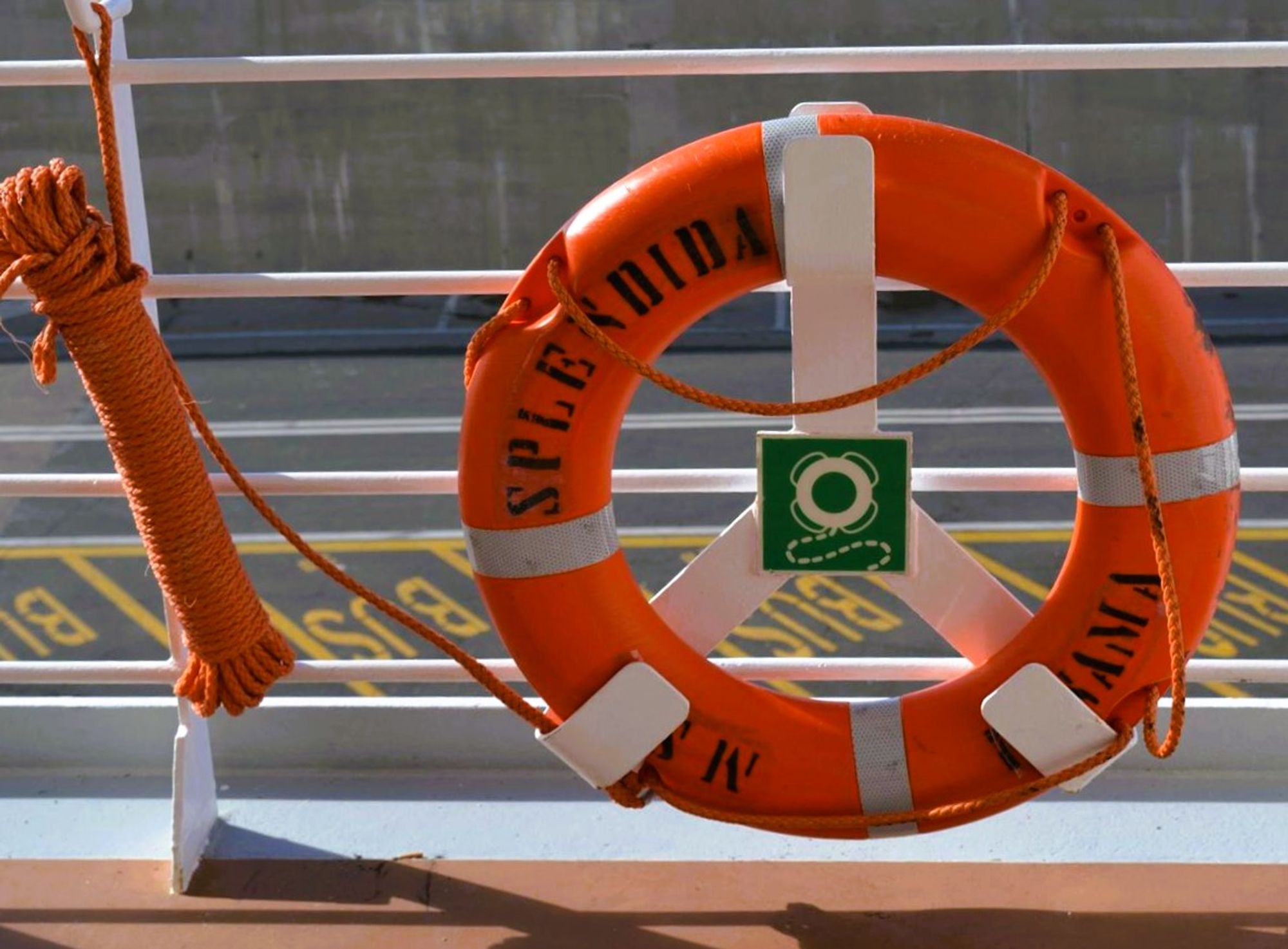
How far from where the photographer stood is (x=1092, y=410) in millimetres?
1586

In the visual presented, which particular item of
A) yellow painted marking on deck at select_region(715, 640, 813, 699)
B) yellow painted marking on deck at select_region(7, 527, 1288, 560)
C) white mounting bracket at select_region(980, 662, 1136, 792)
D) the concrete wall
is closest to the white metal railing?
white mounting bracket at select_region(980, 662, 1136, 792)

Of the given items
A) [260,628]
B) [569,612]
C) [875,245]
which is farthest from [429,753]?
[875,245]

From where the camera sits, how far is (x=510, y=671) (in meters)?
1.93

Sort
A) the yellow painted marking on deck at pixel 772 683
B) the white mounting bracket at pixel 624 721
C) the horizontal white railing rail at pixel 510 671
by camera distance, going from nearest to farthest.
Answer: the white mounting bracket at pixel 624 721 → the horizontal white railing rail at pixel 510 671 → the yellow painted marking on deck at pixel 772 683

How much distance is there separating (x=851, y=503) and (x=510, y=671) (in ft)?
1.65

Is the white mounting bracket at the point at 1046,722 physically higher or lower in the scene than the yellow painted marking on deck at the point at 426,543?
higher

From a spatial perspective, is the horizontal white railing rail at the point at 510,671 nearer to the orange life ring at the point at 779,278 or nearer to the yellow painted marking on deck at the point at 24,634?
the orange life ring at the point at 779,278

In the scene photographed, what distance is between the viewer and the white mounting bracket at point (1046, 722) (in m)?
1.58

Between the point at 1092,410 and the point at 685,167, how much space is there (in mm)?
456

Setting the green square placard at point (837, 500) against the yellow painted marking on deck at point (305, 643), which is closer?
the green square placard at point (837, 500)

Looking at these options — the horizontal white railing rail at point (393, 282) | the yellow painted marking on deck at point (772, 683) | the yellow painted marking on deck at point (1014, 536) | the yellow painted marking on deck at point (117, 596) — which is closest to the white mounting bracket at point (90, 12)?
the horizontal white railing rail at point (393, 282)

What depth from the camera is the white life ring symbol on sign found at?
5.42 ft

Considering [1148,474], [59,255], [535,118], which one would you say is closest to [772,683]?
[1148,474]

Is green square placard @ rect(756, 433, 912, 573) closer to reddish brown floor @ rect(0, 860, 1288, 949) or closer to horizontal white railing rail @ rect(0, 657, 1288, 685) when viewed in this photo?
horizontal white railing rail @ rect(0, 657, 1288, 685)
